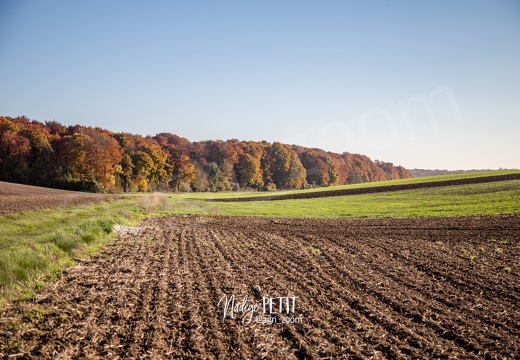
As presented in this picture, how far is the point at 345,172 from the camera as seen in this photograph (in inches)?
5477

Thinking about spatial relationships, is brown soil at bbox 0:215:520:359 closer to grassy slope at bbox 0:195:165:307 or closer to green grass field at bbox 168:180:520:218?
grassy slope at bbox 0:195:165:307

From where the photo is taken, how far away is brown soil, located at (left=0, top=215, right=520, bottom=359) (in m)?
5.79

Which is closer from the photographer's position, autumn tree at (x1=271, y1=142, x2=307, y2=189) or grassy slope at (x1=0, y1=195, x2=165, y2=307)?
grassy slope at (x1=0, y1=195, x2=165, y2=307)

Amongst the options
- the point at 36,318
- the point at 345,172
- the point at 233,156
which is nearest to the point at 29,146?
the point at 233,156

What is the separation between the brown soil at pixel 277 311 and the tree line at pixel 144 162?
5502cm

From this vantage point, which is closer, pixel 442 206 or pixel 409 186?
pixel 442 206

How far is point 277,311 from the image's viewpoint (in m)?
7.43

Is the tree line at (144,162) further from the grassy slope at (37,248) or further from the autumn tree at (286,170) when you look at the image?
the grassy slope at (37,248)

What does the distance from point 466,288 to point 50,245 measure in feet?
45.7

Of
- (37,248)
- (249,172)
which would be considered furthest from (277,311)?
(249,172)

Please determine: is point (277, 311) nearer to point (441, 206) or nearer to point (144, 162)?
→ point (441, 206)

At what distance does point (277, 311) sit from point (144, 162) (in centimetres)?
7387

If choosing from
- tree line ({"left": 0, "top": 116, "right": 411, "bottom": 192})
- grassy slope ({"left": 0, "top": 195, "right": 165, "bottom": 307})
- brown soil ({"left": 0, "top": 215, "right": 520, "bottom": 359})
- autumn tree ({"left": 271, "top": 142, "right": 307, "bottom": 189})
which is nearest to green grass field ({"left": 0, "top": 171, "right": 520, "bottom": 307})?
grassy slope ({"left": 0, "top": 195, "right": 165, "bottom": 307})

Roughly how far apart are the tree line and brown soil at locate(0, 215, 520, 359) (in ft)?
180
